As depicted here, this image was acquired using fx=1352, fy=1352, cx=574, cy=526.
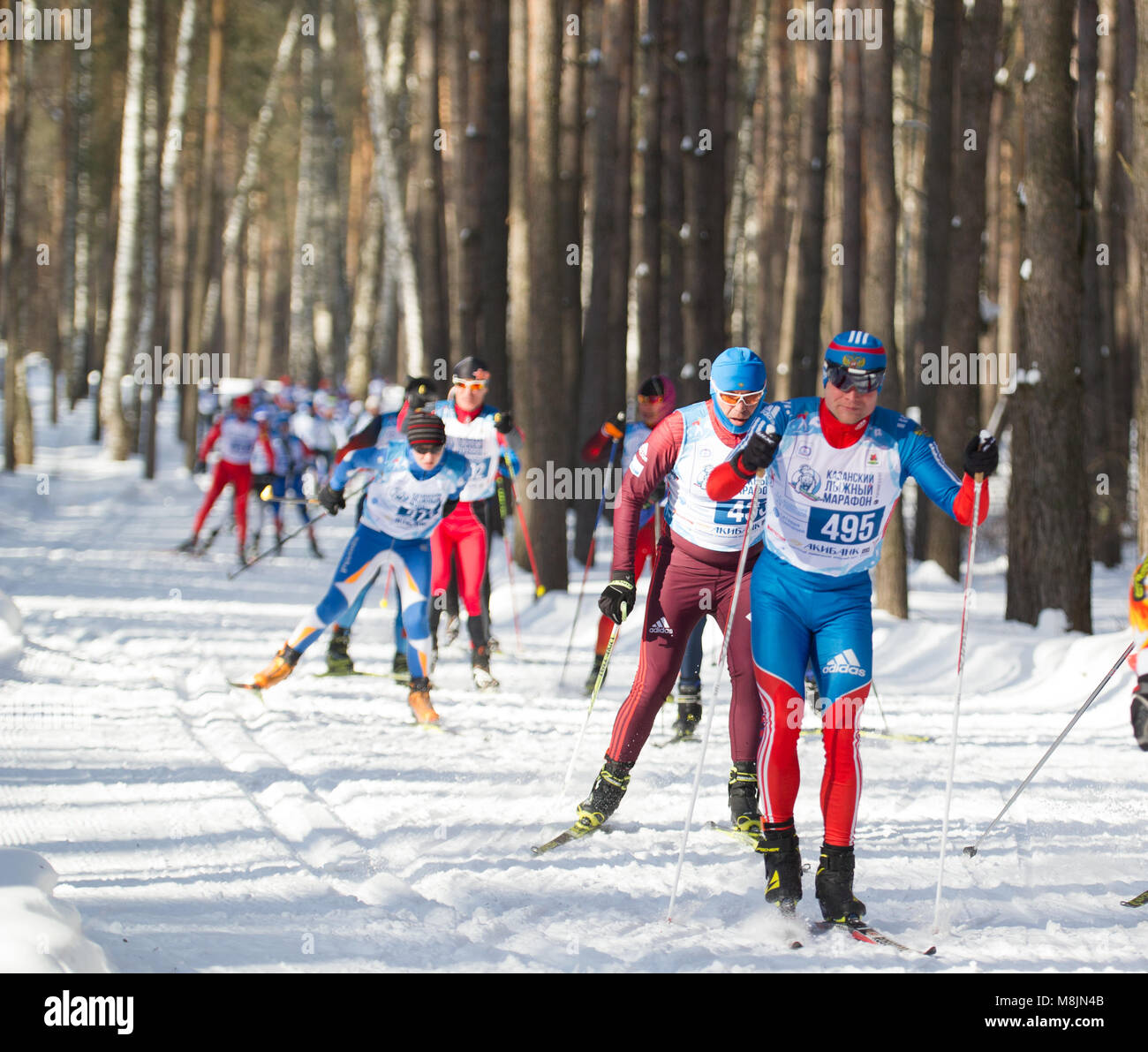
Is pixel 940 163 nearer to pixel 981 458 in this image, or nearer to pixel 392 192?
pixel 392 192

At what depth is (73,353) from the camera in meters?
41.8

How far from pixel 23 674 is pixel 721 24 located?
13389 mm

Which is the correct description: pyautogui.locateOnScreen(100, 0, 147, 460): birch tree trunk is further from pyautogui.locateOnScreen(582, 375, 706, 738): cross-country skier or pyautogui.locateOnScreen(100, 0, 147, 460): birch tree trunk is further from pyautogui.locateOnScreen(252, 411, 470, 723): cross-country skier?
pyautogui.locateOnScreen(252, 411, 470, 723): cross-country skier

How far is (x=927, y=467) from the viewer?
5254 mm

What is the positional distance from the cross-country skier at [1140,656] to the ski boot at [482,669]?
5501 mm

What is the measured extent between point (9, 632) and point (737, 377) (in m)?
6.55

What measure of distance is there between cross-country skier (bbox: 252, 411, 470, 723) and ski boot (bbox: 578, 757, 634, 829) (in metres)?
2.55

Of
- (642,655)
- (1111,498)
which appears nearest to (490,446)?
(642,655)

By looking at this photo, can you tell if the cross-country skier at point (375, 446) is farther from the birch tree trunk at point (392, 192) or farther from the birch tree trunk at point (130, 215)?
the birch tree trunk at point (130, 215)

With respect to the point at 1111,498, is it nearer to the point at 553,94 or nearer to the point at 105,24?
the point at 553,94

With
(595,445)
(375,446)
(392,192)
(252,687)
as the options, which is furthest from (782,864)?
(392,192)

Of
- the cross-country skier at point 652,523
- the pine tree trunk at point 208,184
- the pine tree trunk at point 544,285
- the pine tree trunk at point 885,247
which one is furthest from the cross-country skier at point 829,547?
the pine tree trunk at point 208,184

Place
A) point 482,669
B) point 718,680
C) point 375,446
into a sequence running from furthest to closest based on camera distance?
point 482,669 < point 375,446 < point 718,680

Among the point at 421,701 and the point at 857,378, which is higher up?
the point at 857,378
